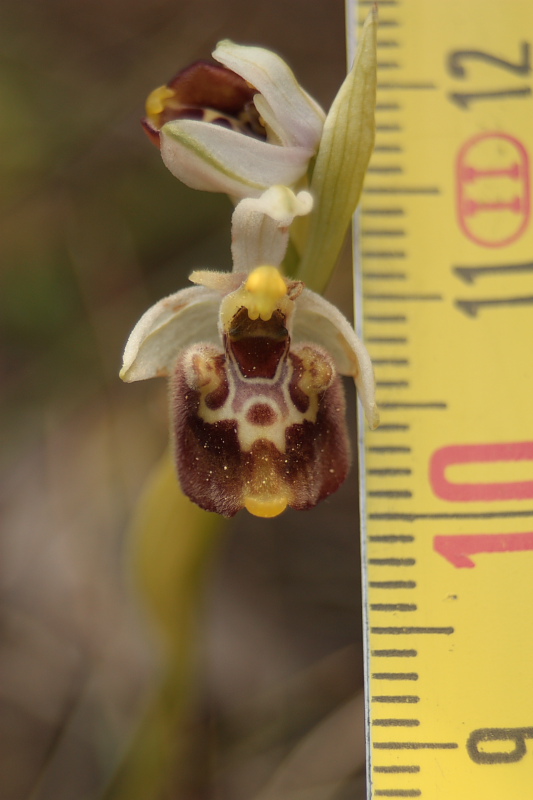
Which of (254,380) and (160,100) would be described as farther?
(160,100)

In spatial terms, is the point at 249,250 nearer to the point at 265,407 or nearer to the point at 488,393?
the point at 265,407

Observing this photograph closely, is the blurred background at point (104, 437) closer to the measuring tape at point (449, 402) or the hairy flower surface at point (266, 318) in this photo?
the measuring tape at point (449, 402)

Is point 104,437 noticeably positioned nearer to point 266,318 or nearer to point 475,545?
point 266,318

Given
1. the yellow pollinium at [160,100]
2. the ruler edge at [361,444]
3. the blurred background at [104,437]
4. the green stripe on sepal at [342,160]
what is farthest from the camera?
the blurred background at [104,437]

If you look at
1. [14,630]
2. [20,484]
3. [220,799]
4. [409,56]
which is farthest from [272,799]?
[409,56]

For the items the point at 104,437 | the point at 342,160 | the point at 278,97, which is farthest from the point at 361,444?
the point at 104,437

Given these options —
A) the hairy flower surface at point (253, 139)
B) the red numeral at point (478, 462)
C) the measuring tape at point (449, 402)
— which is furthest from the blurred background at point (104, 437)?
the hairy flower surface at point (253, 139)

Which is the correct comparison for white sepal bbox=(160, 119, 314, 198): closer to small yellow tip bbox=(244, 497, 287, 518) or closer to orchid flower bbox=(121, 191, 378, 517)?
orchid flower bbox=(121, 191, 378, 517)
